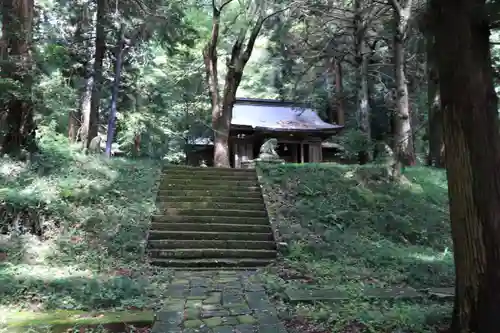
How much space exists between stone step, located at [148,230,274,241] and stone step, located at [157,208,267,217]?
29.3 inches

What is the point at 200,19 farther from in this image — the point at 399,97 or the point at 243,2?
the point at 399,97

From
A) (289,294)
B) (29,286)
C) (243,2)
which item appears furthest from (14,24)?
(243,2)

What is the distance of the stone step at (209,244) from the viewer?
7.00 m

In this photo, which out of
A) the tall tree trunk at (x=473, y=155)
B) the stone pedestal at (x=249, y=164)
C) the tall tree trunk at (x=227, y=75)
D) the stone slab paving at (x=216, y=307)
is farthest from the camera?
the tall tree trunk at (x=227, y=75)

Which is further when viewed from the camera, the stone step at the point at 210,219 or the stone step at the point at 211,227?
the stone step at the point at 210,219

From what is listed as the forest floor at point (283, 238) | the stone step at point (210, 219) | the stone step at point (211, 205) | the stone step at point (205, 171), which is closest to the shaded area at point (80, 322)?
the forest floor at point (283, 238)

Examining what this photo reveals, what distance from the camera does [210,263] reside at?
653 centimetres

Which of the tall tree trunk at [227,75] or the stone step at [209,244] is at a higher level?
the tall tree trunk at [227,75]

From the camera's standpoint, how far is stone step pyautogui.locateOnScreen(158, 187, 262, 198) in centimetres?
906

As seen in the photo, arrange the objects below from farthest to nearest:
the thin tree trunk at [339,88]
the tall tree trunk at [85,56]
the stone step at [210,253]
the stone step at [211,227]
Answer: the thin tree trunk at [339,88] → the tall tree trunk at [85,56] → the stone step at [211,227] → the stone step at [210,253]

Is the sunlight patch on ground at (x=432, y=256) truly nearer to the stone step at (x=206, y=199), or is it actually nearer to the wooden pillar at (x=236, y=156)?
the stone step at (x=206, y=199)

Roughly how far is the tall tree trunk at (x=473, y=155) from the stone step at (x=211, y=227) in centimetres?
490

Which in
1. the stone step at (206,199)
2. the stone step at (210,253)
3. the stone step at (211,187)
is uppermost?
the stone step at (211,187)

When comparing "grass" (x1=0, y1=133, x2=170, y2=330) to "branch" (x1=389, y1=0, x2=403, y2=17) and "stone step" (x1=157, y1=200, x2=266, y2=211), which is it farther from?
"branch" (x1=389, y1=0, x2=403, y2=17)
